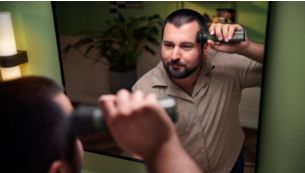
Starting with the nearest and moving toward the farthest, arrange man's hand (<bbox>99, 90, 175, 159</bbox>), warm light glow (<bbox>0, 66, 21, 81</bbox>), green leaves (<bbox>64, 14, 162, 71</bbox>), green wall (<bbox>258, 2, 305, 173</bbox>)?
man's hand (<bbox>99, 90, 175, 159</bbox>), green wall (<bbox>258, 2, 305, 173</bbox>), green leaves (<bbox>64, 14, 162, 71</bbox>), warm light glow (<bbox>0, 66, 21, 81</bbox>)

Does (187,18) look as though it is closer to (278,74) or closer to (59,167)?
(278,74)

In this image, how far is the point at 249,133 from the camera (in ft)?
4.89

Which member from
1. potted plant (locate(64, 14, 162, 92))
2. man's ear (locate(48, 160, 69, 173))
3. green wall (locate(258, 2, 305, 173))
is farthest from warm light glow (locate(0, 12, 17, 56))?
green wall (locate(258, 2, 305, 173))

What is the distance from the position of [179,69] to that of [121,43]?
0.33m

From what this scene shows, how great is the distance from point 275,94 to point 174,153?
2.63 ft

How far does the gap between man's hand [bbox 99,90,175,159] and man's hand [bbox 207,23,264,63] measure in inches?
27.9

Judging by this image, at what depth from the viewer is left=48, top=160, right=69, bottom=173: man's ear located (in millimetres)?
802

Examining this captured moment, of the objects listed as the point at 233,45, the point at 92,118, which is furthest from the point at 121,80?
the point at 92,118

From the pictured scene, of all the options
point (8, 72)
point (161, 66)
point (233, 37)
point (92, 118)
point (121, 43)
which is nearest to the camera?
point (92, 118)

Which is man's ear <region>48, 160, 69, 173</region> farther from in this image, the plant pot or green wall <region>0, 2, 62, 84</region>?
green wall <region>0, 2, 62, 84</region>

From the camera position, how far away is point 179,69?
4.71 feet

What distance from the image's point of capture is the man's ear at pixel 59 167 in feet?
2.63

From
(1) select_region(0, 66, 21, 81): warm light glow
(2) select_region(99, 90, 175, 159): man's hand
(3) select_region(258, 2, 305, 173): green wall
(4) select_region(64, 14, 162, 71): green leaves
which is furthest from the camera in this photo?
(1) select_region(0, 66, 21, 81): warm light glow

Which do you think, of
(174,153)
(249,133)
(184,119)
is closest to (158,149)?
(174,153)
